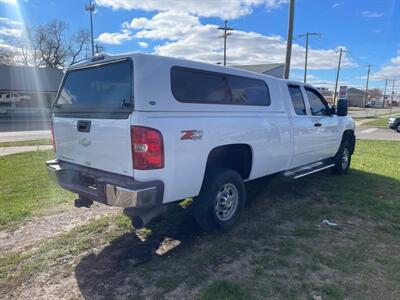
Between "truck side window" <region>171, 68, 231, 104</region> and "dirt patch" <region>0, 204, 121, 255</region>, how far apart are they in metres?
2.37

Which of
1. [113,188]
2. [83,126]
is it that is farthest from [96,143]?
[113,188]

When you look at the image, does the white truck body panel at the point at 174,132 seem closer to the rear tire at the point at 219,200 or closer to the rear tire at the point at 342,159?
the rear tire at the point at 219,200

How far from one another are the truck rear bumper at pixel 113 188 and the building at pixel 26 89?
34.2 meters

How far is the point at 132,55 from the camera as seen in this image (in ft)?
11.1

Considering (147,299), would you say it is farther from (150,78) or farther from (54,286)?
(150,78)

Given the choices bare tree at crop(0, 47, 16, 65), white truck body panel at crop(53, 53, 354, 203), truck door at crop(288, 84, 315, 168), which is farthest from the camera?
bare tree at crop(0, 47, 16, 65)

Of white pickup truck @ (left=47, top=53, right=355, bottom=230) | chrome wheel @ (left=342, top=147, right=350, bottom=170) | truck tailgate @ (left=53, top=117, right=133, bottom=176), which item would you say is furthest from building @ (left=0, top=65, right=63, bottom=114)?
white pickup truck @ (left=47, top=53, right=355, bottom=230)

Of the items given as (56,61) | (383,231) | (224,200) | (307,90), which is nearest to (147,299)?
(224,200)

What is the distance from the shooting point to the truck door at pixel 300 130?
5.34 meters

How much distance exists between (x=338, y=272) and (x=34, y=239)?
360 centimetres

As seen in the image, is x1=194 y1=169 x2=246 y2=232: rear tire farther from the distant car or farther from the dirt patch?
the distant car

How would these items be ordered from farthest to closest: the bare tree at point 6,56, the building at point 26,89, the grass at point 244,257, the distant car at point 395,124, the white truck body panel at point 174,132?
the bare tree at point 6,56 < the building at point 26,89 < the distant car at point 395,124 < the white truck body panel at point 174,132 < the grass at point 244,257

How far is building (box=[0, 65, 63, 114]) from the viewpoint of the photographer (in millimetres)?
33562

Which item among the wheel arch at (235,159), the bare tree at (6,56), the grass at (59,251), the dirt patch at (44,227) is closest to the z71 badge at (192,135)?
the wheel arch at (235,159)
